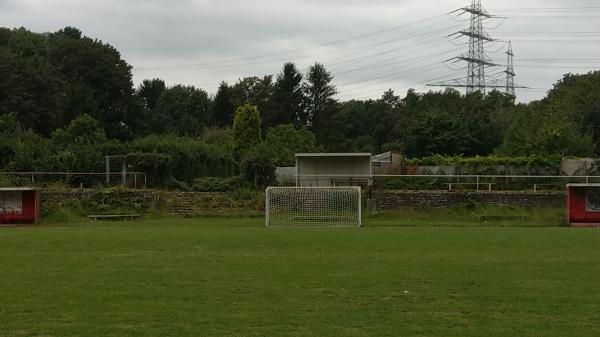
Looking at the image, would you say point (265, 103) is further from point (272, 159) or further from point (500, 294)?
point (500, 294)

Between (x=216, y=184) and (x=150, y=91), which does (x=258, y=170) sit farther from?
(x=150, y=91)

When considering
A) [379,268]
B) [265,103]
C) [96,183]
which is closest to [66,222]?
[96,183]

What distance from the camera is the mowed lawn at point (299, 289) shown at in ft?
29.2

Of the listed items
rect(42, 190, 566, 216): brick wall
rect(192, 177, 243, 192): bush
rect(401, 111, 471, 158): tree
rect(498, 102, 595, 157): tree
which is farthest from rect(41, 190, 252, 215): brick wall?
rect(401, 111, 471, 158): tree

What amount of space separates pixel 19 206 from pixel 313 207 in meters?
15.8

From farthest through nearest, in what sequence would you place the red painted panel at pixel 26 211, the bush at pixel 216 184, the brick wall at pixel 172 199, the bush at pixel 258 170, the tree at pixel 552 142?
the tree at pixel 552 142
the bush at pixel 258 170
the bush at pixel 216 184
the brick wall at pixel 172 199
the red painted panel at pixel 26 211

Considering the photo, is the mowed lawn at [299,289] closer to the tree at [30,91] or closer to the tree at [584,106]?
the tree at [584,106]

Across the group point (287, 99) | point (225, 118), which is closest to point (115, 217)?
point (287, 99)

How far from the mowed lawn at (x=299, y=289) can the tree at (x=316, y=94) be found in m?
73.2

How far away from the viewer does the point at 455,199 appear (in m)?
41.0

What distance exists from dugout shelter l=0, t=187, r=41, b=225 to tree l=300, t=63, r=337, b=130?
59087mm

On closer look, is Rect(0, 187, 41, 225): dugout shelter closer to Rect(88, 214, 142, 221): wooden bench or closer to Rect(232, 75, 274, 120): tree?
Rect(88, 214, 142, 221): wooden bench

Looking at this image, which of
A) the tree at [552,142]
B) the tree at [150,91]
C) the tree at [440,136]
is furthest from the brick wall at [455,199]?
the tree at [150,91]

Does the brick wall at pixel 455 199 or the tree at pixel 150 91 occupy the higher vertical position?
the tree at pixel 150 91
